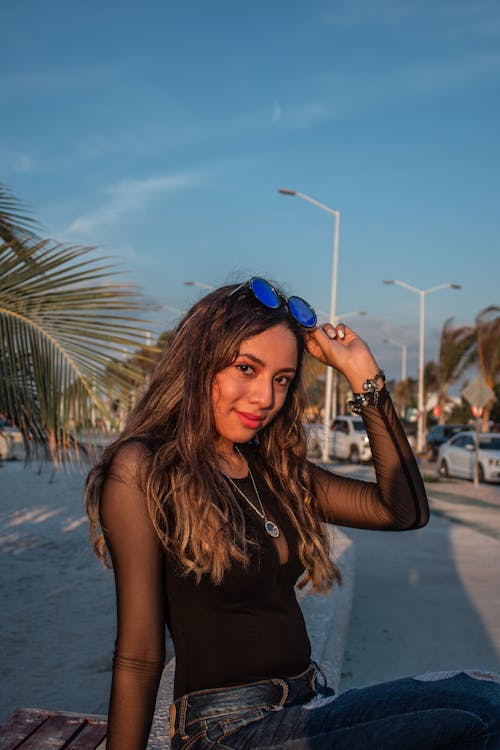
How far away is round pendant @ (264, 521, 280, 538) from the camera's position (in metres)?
2.05

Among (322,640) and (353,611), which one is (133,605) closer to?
(322,640)

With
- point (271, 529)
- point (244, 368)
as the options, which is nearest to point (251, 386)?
point (244, 368)

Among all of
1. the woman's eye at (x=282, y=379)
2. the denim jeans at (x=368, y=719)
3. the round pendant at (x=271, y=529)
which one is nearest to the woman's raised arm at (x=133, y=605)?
the denim jeans at (x=368, y=719)

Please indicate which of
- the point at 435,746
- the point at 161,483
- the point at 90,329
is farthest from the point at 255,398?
the point at 90,329

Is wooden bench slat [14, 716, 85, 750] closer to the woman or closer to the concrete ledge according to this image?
the concrete ledge

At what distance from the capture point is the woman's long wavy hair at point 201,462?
6.09 feet

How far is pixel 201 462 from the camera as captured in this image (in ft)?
6.66

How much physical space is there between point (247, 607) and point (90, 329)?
3.23 m

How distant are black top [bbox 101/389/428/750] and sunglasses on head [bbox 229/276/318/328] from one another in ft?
1.79

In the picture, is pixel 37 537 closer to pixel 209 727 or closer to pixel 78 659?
pixel 78 659

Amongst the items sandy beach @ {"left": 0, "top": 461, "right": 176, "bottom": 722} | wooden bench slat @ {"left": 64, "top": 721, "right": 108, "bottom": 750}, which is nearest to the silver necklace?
wooden bench slat @ {"left": 64, "top": 721, "right": 108, "bottom": 750}

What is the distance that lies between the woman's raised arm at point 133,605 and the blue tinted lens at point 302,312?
0.66 meters

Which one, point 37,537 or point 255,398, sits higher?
point 255,398

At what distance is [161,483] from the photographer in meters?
1.88
